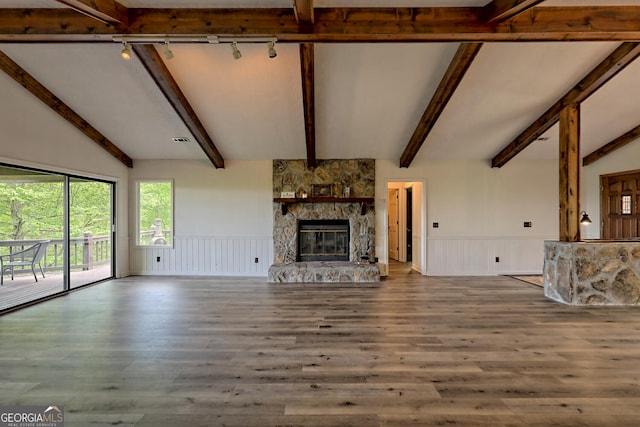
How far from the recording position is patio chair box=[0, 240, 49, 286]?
5.13 metres

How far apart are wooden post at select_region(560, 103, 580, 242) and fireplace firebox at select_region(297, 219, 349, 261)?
3699mm

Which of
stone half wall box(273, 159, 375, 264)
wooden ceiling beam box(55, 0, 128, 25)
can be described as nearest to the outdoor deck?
stone half wall box(273, 159, 375, 264)

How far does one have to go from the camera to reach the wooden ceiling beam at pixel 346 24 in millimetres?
3145

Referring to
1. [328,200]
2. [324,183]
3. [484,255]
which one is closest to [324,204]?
[328,200]

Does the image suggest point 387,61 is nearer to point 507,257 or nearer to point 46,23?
point 46,23

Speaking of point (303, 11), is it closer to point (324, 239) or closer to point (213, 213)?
point (324, 239)

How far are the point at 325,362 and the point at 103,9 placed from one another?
377cm

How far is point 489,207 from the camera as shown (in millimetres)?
6793

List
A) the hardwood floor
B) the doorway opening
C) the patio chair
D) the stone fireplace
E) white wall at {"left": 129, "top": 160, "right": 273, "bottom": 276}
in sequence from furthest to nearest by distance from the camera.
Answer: the doorway opening, white wall at {"left": 129, "top": 160, "right": 273, "bottom": 276}, the stone fireplace, the patio chair, the hardwood floor

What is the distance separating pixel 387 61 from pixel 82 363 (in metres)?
4.50

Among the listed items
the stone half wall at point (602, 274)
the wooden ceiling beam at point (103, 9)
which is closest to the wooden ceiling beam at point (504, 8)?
the stone half wall at point (602, 274)

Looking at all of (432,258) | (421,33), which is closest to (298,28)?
(421,33)

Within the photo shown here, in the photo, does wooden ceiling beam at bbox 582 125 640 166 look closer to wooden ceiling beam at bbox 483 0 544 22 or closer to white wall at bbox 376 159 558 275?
white wall at bbox 376 159 558 275

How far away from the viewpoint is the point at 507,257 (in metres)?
6.77
